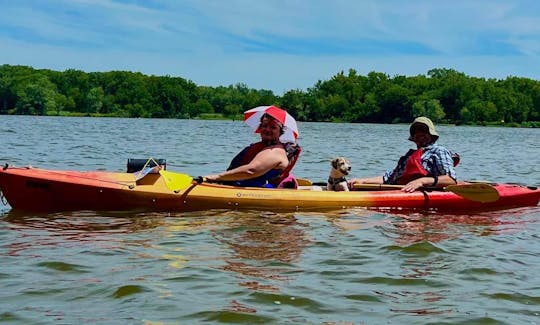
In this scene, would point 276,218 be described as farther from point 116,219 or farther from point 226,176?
point 116,219

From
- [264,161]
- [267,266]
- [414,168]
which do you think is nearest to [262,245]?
[267,266]

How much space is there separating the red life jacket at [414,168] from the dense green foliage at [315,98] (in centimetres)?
8501

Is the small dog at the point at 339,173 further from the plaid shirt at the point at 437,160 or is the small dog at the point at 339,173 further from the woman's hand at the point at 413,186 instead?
the plaid shirt at the point at 437,160

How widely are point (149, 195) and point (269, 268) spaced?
269 cm

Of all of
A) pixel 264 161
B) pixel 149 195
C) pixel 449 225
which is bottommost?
pixel 449 225

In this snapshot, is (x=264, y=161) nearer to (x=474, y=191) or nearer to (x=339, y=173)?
(x=339, y=173)

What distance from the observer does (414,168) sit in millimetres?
8797

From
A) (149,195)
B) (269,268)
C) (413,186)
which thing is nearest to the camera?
(269,268)

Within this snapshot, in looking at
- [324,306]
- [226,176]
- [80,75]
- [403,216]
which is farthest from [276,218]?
[80,75]

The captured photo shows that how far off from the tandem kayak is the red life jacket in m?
0.43

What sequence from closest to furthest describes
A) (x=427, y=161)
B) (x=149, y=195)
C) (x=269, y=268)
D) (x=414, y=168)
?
(x=269, y=268)
(x=149, y=195)
(x=427, y=161)
(x=414, y=168)

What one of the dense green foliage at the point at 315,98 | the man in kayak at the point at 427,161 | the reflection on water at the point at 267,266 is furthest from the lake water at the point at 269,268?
the dense green foliage at the point at 315,98

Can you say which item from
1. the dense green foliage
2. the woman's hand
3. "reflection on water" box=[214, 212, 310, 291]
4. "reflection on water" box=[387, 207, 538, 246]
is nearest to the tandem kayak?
the woman's hand

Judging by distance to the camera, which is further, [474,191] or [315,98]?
[315,98]
